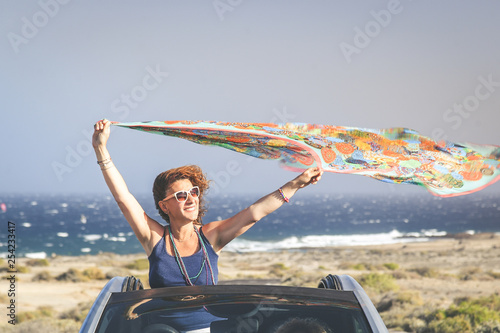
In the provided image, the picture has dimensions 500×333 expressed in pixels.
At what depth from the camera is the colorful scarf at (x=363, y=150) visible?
5.08 m

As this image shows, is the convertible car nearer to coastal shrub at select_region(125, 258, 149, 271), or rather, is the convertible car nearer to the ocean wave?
coastal shrub at select_region(125, 258, 149, 271)

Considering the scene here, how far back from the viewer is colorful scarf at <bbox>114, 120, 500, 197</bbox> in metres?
5.08

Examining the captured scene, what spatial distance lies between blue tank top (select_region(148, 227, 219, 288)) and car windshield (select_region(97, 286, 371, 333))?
2.35 feet

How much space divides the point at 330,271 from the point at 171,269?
123ft

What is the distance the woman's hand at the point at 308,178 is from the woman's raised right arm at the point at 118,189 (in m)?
0.88

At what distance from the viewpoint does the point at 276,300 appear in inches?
131

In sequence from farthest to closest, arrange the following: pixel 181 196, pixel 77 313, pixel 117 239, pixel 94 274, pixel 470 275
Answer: pixel 117 239 < pixel 470 275 < pixel 94 274 < pixel 77 313 < pixel 181 196

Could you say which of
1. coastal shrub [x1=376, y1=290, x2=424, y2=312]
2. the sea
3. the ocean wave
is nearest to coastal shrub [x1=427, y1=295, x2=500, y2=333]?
coastal shrub [x1=376, y1=290, x2=424, y2=312]

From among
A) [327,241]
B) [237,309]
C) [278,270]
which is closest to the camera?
[237,309]

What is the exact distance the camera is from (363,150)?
17.3 feet

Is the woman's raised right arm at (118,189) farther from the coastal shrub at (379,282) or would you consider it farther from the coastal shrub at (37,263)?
the coastal shrub at (37,263)

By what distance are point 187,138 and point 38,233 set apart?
3357 inches

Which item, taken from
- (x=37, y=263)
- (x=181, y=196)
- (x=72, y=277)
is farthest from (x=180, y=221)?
(x=37, y=263)

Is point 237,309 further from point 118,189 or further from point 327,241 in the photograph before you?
point 327,241
